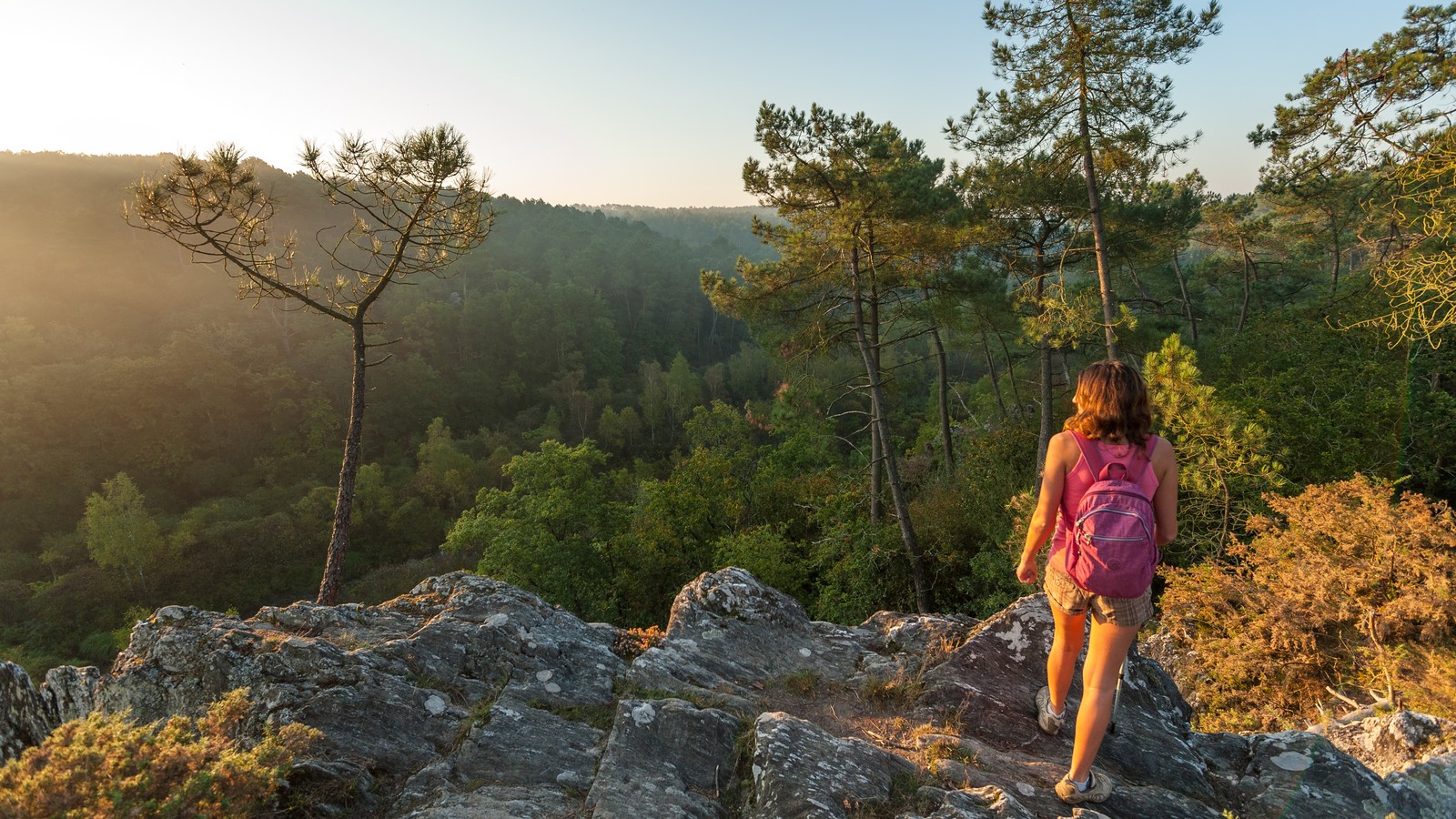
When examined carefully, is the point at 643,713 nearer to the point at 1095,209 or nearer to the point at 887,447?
the point at 887,447

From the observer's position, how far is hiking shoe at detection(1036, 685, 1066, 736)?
3.75 metres

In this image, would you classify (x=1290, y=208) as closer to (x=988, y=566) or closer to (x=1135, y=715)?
(x=988, y=566)

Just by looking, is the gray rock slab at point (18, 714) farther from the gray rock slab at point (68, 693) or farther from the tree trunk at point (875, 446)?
the tree trunk at point (875, 446)

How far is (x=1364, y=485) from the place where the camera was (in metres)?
5.73

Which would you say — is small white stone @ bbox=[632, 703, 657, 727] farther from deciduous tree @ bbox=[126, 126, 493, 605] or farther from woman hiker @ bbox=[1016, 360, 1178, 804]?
deciduous tree @ bbox=[126, 126, 493, 605]

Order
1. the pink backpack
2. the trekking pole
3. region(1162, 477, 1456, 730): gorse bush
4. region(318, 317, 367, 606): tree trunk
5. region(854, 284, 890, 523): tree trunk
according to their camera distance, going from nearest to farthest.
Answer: the pink backpack → the trekking pole → region(1162, 477, 1456, 730): gorse bush → region(318, 317, 367, 606): tree trunk → region(854, 284, 890, 523): tree trunk

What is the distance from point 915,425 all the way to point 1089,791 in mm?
34217

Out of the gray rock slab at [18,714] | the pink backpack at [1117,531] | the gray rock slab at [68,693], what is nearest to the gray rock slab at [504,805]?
the gray rock slab at [18,714]

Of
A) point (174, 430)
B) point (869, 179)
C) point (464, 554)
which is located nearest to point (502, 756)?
point (869, 179)

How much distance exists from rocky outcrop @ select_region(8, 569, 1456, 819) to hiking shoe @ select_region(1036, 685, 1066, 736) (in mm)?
65

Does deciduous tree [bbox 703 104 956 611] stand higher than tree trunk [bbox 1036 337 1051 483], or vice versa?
deciduous tree [bbox 703 104 956 611]

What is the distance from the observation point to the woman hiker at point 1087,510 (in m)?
2.70

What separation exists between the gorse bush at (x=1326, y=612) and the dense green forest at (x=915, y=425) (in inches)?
1.5

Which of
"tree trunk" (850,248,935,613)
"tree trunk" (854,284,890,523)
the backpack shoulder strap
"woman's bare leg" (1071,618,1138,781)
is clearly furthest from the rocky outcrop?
"tree trunk" (854,284,890,523)
